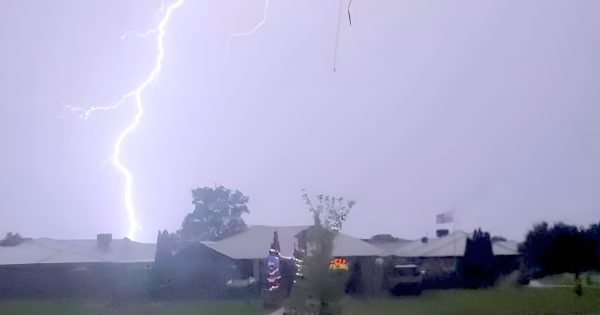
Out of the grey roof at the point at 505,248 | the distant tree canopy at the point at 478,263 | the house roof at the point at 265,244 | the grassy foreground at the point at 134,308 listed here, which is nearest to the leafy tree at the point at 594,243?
the grey roof at the point at 505,248

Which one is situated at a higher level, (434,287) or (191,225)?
(191,225)

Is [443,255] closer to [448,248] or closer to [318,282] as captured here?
[448,248]

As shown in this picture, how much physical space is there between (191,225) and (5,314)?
142 ft

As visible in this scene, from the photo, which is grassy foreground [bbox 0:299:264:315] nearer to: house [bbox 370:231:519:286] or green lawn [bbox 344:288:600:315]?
green lawn [bbox 344:288:600:315]

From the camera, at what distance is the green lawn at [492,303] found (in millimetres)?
36553

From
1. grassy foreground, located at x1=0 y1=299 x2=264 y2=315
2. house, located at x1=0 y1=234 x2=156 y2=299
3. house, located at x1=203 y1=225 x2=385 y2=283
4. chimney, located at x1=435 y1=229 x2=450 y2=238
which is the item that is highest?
chimney, located at x1=435 y1=229 x2=450 y2=238

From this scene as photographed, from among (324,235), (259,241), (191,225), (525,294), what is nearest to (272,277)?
(324,235)

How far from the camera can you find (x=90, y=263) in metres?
57.1

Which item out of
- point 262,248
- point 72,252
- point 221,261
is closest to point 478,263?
point 262,248

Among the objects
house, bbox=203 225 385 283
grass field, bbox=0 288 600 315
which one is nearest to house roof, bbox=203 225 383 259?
house, bbox=203 225 385 283

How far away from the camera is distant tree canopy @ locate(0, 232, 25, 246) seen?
65250mm

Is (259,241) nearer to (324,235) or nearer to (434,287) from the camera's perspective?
(434,287)

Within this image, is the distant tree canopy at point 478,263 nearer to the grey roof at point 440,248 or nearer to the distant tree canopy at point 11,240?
the grey roof at point 440,248

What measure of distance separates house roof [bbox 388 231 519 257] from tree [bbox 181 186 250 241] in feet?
79.4
